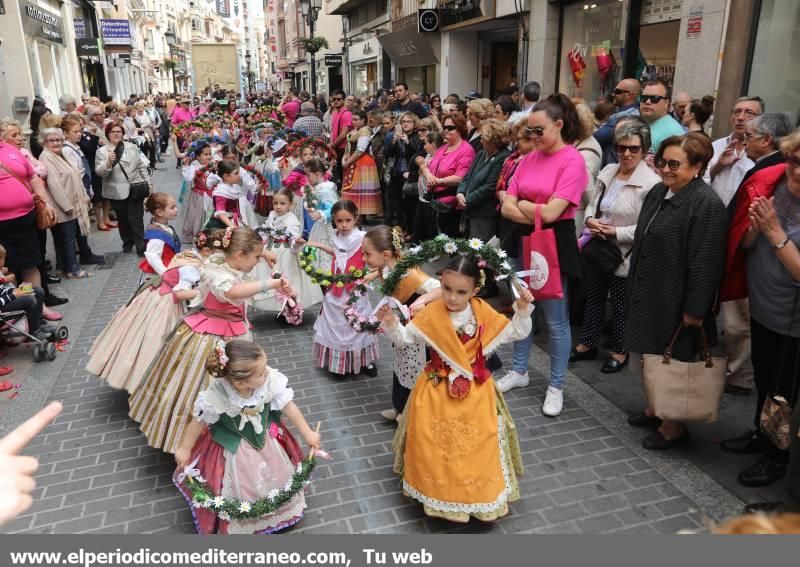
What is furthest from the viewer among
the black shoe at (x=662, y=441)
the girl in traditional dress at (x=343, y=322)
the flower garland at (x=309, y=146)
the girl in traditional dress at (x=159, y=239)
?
the flower garland at (x=309, y=146)

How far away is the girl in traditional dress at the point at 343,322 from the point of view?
16.4 ft

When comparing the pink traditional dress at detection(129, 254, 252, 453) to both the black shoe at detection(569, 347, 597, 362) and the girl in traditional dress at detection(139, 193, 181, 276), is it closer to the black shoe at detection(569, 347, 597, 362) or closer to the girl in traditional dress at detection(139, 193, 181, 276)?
the girl in traditional dress at detection(139, 193, 181, 276)

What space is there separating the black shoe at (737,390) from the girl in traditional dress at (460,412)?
7.81ft

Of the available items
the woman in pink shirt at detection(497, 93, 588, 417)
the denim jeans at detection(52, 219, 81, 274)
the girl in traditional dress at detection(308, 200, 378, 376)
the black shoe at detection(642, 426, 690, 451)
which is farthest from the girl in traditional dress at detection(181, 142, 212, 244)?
the black shoe at detection(642, 426, 690, 451)

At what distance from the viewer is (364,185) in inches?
403

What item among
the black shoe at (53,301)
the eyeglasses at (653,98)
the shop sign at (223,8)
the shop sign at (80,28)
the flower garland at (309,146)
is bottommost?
the black shoe at (53,301)

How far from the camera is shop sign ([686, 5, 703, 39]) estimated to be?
7316 mm

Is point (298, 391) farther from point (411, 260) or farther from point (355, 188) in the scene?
point (355, 188)

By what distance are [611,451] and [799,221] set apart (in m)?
1.79

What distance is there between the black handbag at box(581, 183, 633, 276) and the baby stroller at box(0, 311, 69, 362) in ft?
16.0

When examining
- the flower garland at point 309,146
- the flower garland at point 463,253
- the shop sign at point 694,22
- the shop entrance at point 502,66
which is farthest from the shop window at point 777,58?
the shop entrance at point 502,66

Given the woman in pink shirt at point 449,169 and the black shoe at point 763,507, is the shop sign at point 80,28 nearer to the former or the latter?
the woman in pink shirt at point 449,169

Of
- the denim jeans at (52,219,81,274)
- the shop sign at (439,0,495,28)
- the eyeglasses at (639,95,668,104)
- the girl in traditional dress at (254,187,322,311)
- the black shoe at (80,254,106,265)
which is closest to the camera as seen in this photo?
the eyeglasses at (639,95,668,104)

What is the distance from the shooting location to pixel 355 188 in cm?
1024
